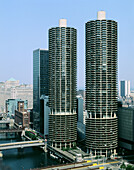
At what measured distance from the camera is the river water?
140 metres

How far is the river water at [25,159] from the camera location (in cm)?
13975

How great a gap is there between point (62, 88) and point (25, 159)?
48.0 metres

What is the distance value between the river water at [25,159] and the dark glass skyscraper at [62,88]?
1405 cm

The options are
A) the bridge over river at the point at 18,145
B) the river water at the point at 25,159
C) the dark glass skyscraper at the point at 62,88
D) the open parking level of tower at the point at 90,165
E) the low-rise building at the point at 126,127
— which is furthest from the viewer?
the bridge over river at the point at 18,145

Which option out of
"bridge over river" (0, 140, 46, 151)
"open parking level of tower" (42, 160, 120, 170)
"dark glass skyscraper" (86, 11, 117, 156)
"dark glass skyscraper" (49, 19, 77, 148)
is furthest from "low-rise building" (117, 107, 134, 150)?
"bridge over river" (0, 140, 46, 151)

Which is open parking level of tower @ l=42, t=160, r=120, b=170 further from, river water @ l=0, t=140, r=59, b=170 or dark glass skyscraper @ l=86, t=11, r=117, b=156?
dark glass skyscraper @ l=86, t=11, r=117, b=156

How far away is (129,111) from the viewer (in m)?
156

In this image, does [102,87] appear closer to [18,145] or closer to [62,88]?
[62,88]

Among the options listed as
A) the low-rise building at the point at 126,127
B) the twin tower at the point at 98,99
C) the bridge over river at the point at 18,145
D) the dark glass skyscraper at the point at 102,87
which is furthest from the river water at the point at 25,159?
the low-rise building at the point at 126,127

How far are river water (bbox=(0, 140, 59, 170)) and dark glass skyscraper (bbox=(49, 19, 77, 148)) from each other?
14049 millimetres

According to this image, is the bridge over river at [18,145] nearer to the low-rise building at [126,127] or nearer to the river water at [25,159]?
the river water at [25,159]

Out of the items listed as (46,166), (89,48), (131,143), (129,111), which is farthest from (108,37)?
(46,166)

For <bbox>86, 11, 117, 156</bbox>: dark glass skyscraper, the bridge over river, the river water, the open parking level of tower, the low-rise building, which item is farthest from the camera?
the bridge over river

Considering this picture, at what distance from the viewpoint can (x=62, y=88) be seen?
176375mm
